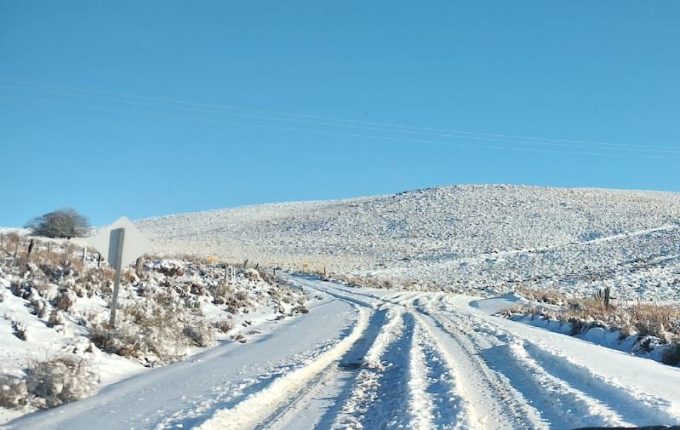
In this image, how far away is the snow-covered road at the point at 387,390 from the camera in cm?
612

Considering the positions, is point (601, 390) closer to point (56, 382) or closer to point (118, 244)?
point (56, 382)

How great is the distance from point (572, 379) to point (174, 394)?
513cm

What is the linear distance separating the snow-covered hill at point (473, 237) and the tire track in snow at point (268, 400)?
29967mm

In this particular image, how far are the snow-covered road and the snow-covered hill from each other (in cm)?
2781

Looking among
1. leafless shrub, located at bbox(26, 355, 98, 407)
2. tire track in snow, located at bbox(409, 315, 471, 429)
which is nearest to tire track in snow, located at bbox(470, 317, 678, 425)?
tire track in snow, located at bbox(409, 315, 471, 429)

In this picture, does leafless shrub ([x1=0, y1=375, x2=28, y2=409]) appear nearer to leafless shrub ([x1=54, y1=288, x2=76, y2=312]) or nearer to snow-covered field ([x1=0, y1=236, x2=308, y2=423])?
snow-covered field ([x1=0, y1=236, x2=308, y2=423])

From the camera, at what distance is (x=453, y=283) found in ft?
154

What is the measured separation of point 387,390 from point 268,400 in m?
1.51

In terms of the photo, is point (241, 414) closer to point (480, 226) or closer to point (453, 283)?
point (453, 283)

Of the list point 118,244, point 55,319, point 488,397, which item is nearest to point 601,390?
point 488,397

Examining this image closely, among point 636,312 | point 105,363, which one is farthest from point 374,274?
point 105,363

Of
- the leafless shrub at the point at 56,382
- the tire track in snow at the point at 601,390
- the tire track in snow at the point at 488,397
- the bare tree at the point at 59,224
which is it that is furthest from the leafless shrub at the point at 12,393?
the bare tree at the point at 59,224

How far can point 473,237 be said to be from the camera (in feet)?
255

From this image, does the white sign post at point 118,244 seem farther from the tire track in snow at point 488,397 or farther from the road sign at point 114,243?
the tire track in snow at point 488,397
